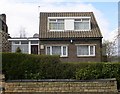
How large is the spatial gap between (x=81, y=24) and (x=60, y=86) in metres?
20.3

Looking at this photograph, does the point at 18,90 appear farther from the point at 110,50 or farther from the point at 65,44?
the point at 110,50

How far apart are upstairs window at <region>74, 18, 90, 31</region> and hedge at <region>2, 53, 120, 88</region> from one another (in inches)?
711

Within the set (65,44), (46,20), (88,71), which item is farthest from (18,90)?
(46,20)

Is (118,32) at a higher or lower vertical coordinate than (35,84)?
higher

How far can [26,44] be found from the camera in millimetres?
35594

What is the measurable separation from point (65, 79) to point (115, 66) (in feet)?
9.98

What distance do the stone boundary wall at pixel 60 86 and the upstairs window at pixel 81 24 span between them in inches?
765

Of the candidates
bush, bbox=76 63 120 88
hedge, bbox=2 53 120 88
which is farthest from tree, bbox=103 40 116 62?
hedge, bbox=2 53 120 88

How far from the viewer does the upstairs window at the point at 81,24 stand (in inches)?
1306

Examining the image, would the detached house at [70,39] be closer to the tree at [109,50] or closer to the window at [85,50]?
the window at [85,50]

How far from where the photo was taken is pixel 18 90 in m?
13.7

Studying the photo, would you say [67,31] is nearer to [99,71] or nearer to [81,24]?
[81,24]

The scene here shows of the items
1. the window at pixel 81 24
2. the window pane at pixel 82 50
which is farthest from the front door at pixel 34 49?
the window pane at pixel 82 50

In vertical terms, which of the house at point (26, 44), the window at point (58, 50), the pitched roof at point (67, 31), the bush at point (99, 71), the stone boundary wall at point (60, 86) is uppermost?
the pitched roof at point (67, 31)
